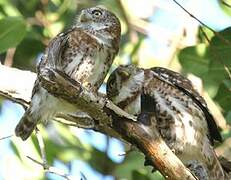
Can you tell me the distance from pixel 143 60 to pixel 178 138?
148cm

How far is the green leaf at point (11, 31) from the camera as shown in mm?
5477

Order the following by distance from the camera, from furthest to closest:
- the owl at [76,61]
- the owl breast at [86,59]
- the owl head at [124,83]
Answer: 1. the owl head at [124,83]
2. the owl breast at [86,59]
3. the owl at [76,61]

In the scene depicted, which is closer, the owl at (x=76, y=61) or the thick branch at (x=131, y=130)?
the thick branch at (x=131, y=130)

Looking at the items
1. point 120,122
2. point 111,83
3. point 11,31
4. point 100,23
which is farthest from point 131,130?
point 11,31

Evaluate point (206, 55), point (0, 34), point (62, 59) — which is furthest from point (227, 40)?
point (0, 34)

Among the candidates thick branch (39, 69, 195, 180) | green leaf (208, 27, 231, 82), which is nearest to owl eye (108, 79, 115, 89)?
green leaf (208, 27, 231, 82)

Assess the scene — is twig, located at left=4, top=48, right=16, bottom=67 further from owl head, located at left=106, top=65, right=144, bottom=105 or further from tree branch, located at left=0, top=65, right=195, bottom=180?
tree branch, located at left=0, top=65, right=195, bottom=180

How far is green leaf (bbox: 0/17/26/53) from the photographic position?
18.0 feet

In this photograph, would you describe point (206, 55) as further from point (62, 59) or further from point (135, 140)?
point (135, 140)

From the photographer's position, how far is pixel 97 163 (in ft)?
20.3

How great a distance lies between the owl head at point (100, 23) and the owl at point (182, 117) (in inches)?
14.0

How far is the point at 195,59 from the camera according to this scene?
544 centimetres

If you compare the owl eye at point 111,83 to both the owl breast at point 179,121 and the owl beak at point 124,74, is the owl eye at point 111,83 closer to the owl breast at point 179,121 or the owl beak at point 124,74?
the owl beak at point 124,74

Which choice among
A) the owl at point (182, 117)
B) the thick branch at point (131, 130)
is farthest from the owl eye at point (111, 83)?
the thick branch at point (131, 130)
